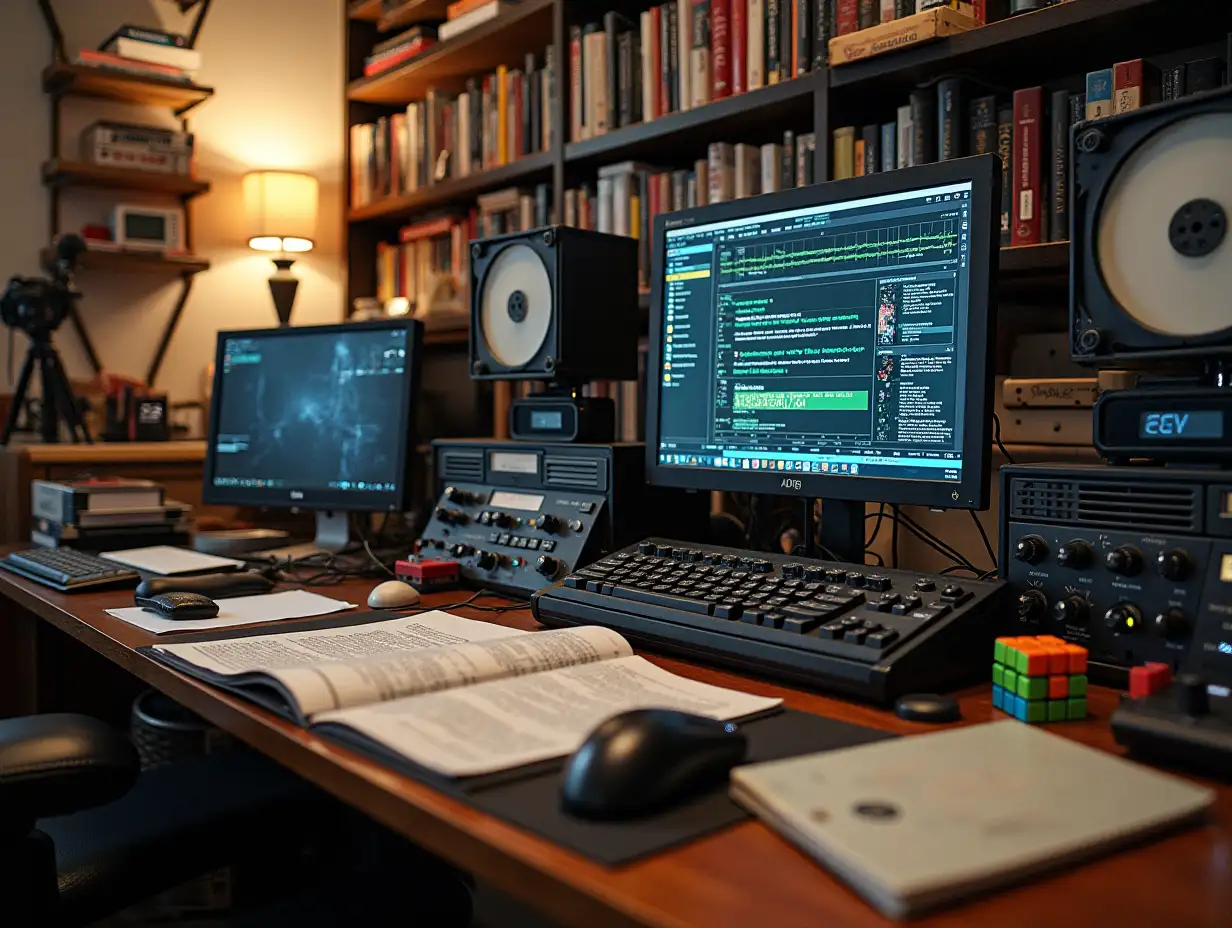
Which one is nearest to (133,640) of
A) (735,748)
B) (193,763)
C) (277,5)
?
(193,763)

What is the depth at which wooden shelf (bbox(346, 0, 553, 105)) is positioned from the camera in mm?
2484

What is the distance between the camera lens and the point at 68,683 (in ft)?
6.47

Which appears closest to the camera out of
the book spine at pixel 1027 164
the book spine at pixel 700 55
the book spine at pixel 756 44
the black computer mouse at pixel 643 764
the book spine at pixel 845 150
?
A: the black computer mouse at pixel 643 764

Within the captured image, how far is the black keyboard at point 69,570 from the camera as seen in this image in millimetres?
1463

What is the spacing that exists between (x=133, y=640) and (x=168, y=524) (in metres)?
0.90

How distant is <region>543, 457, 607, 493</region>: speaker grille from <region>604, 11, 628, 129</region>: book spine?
1130 millimetres

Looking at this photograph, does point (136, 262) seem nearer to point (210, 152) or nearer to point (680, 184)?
point (210, 152)

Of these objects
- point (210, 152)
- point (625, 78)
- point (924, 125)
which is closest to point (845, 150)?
point (924, 125)

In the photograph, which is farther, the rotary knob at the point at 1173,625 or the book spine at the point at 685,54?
the book spine at the point at 685,54

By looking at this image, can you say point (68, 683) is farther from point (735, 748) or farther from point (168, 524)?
point (735, 748)

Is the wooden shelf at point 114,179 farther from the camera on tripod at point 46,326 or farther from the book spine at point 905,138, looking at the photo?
the book spine at point 905,138

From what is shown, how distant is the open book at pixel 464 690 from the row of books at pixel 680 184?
1135 millimetres

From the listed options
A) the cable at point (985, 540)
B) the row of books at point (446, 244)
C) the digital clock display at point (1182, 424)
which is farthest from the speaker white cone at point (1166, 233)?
the row of books at point (446, 244)

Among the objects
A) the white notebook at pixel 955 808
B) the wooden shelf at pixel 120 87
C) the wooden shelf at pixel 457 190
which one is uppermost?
the wooden shelf at pixel 120 87
